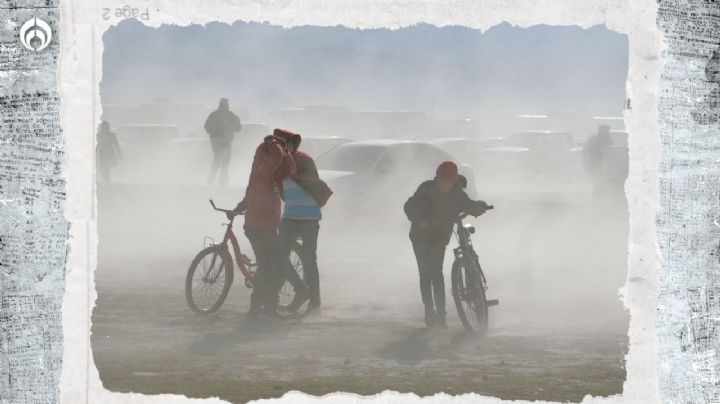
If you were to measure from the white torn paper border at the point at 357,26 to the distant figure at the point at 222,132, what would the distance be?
9334mm

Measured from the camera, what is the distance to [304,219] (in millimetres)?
8344

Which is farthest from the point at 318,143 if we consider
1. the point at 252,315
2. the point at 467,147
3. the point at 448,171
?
the point at 448,171

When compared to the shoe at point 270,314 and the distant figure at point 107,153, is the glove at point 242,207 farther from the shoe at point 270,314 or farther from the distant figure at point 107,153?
the distant figure at point 107,153

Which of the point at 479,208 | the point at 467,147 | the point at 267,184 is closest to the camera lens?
the point at 479,208

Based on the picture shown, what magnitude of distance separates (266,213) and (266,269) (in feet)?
1.72

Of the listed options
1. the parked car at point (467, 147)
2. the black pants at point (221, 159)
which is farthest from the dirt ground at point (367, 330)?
the parked car at point (467, 147)

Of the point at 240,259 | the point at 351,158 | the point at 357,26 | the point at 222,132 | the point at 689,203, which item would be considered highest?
the point at 222,132

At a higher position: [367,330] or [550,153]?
[550,153]

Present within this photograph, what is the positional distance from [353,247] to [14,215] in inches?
283

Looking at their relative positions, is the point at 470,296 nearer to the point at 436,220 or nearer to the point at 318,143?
the point at 436,220

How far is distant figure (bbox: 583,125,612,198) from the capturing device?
15875mm

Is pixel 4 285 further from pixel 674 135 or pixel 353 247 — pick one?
pixel 353 247

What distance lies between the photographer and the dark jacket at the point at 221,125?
49.9ft

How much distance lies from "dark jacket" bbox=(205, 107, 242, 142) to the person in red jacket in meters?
6.76
